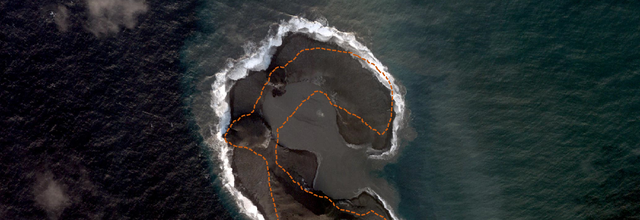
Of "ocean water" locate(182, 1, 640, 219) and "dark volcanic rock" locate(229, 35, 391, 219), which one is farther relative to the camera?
"dark volcanic rock" locate(229, 35, 391, 219)

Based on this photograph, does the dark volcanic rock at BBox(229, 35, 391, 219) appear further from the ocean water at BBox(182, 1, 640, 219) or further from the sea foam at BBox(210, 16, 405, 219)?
the ocean water at BBox(182, 1, 640, 219)

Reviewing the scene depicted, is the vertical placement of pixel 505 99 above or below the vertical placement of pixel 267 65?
below

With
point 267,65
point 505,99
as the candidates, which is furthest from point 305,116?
point 505,99

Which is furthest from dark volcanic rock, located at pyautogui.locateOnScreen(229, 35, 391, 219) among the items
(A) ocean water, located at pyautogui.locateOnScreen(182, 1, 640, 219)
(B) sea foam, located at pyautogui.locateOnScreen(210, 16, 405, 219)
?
(A) ocean water, located at pyautogui.locateOnScreen(182, 1, 640, 219)

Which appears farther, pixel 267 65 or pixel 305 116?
pixel 267 65

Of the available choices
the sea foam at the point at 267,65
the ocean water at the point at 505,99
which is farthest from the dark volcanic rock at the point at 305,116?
the ocean water at the point at 505,99

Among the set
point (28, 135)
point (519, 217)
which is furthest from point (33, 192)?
point (519, 217)

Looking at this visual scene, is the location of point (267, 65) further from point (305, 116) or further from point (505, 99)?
point (505, 99)

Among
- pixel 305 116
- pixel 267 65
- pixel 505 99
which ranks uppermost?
pixel 267 65
